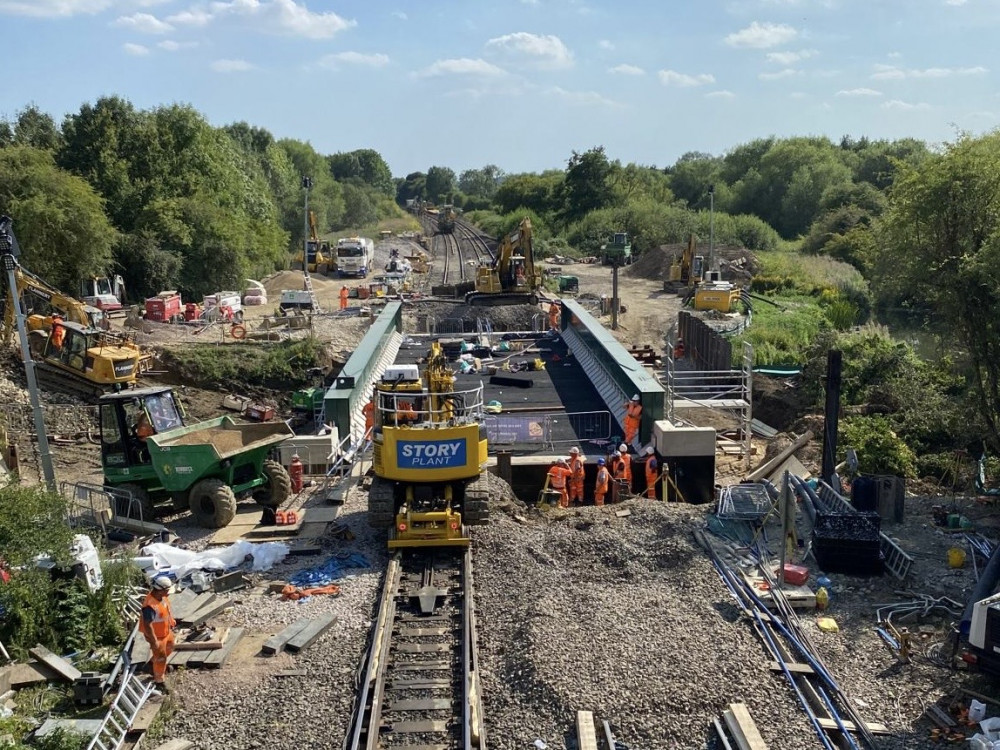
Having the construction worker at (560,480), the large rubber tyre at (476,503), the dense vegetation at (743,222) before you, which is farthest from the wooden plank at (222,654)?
the dense vegetation at (743,222)

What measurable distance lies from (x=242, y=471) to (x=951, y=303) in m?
12.4

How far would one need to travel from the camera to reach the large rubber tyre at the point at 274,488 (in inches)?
599

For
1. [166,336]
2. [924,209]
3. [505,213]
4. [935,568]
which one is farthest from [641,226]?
[935,568]

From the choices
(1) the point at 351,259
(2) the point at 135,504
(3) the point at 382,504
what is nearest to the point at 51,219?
(1) the point at 351,259

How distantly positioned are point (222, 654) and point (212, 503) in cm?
481

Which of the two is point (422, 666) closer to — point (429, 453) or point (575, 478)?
point (429, 453)

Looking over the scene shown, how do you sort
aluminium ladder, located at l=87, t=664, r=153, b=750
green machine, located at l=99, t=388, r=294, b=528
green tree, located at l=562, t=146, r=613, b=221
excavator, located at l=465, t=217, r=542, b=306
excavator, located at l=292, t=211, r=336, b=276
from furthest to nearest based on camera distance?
green tree, located at l=562, t=146, r=613, b=221 → excavator, located at l=292, t=211, r=336, b=276 → excavator, located at l=465, t=217, r=542, b=306 → green machine, located at l=99, t=388, r=294, b=528 → aluminium ladder, located at l=87, t=664, r=153, b=750

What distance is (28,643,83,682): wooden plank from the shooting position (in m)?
9.34

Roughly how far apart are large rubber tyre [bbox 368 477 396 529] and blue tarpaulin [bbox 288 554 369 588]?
783mm

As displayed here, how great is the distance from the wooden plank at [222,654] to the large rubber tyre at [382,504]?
3.40m

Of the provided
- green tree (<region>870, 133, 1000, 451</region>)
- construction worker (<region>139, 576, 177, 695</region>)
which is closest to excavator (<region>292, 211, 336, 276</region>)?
green tree (<region>870, 133, 1000, 451</region>)

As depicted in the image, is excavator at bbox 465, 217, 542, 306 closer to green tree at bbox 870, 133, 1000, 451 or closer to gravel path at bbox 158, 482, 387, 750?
green tree at bbox 870, 133, 1000, 451

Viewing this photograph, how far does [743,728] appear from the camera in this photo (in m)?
7.92

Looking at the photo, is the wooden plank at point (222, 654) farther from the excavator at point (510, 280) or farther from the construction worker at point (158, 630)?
the excavator at point (510, 280)
